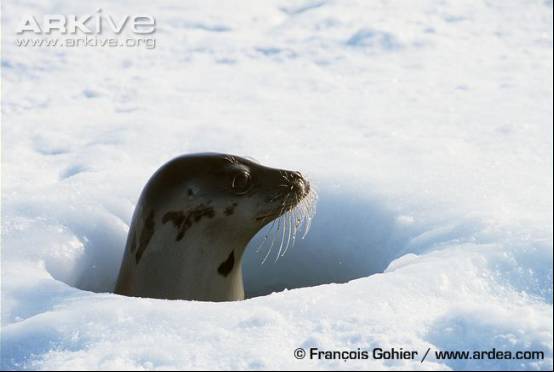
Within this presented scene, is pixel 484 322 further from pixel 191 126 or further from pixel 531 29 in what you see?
pixel 531 29

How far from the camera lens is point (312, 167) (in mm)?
4156

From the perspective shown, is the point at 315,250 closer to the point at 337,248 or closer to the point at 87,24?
the point at 337,248

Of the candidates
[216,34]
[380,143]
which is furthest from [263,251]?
[216,34]

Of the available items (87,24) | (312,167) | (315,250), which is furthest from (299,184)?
(87,24)

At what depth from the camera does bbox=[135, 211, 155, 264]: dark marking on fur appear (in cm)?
315

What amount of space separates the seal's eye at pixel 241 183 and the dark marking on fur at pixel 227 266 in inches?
9.8

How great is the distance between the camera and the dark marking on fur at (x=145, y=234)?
315 centimetres

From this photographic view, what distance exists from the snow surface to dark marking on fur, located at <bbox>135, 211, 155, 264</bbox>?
32 cm

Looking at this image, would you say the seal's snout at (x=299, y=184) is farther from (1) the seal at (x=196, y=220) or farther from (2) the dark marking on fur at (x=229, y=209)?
(2) the dark marking on fur at (x=229, y=209)

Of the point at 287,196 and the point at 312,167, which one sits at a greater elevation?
the point at 287,196

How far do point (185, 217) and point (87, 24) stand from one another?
5.41 meters

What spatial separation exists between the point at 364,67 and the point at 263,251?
325cm

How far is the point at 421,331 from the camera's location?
2.37 meters

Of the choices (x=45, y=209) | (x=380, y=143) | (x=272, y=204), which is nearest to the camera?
(x=272, y=204)
